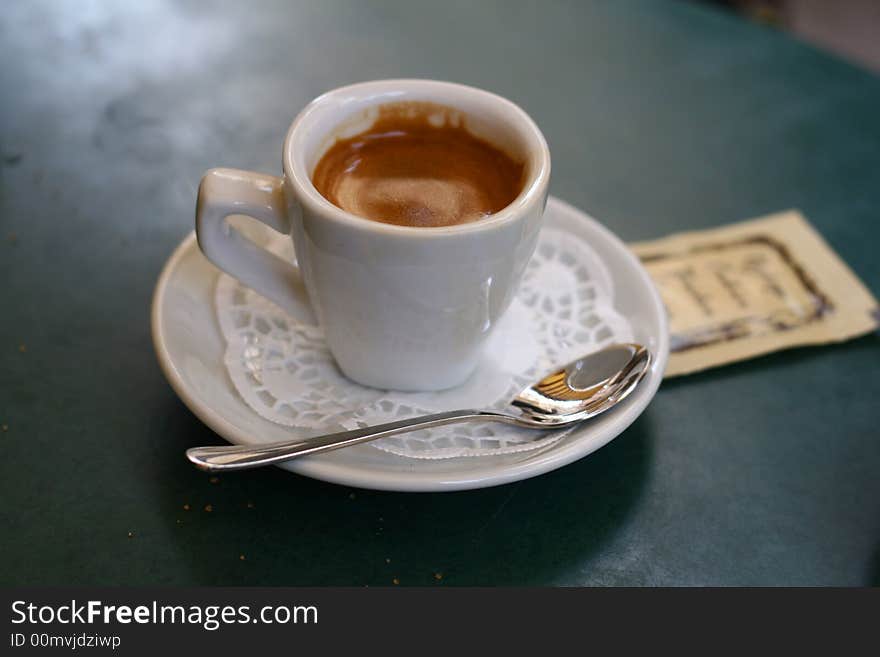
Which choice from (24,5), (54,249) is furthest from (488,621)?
(24,5)

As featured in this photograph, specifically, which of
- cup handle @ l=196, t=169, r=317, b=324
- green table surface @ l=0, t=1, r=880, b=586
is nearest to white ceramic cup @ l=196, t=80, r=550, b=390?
cup handle @ l=196, t=169, r=317, b=324

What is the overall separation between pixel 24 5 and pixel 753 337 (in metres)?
1.36

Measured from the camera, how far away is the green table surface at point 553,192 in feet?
2.28

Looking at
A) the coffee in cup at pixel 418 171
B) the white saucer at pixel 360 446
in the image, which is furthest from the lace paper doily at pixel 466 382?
the coffee in cup at pixel 418 171

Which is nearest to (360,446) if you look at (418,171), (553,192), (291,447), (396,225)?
(291,447)

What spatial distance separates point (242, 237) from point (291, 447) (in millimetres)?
241

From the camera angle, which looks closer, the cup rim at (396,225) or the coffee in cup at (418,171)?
the cup rim at (396,225)

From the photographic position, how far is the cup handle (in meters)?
0.73

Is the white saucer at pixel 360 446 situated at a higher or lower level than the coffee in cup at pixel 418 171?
lower

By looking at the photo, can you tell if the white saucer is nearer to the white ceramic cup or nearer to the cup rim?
the white ceramic cup

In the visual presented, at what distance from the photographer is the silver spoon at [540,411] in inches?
25.2

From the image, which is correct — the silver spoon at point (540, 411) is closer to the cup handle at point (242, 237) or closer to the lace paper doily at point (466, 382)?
the lace paper doily at point (466, 382)

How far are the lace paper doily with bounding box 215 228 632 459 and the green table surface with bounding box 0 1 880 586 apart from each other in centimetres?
6

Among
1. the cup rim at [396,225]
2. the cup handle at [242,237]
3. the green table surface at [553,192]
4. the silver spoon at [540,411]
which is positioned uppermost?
the cup rim at [396,225]
